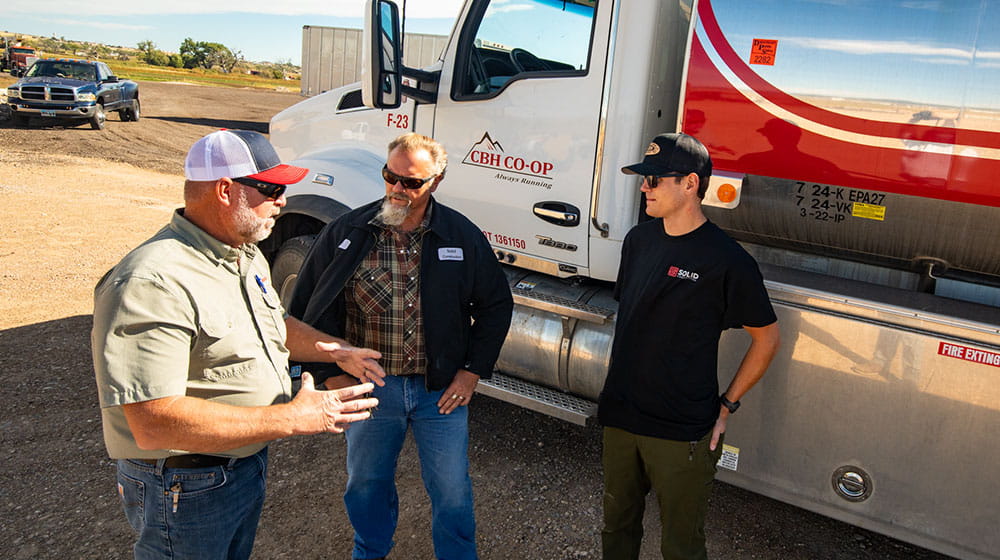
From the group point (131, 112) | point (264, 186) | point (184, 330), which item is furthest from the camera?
point (131, 112)

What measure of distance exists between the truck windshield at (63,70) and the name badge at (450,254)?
65.6 ft

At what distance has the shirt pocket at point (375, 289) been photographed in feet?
9.58

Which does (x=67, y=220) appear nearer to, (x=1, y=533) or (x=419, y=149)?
(x=1, y=533)

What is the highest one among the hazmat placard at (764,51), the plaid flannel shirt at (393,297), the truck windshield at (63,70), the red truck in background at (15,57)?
the red truck in background at (15,57)

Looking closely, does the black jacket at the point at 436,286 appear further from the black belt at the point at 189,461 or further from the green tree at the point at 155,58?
the green tree at the point at 155,58

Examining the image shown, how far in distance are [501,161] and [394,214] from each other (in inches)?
55.5

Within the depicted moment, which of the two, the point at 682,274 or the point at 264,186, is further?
the point at 682,274

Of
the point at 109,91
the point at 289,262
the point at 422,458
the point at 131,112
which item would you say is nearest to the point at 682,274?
the point at 422,458

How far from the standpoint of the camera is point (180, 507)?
2100 mm

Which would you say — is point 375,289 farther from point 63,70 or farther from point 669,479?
point 63,70

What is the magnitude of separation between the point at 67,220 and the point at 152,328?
9.50m

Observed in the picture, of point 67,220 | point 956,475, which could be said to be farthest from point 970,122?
point 67,220

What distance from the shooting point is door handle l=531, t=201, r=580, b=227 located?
12.9 ft

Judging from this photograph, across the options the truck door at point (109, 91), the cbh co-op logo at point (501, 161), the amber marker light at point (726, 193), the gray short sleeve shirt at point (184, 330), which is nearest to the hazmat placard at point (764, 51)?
the amber marker light at point (726, 193)
